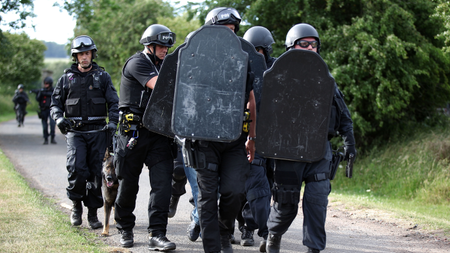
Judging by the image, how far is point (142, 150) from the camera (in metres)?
4.90

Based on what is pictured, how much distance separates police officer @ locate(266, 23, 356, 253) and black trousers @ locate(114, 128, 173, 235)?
1099 mm

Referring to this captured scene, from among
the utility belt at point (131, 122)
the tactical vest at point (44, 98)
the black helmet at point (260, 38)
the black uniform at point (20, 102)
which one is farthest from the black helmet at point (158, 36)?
the black uniform at point (20, 102)

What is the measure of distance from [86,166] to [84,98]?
0.83 m

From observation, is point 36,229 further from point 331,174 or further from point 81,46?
point 331,174

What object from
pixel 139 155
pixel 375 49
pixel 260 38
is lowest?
pixel 139 155

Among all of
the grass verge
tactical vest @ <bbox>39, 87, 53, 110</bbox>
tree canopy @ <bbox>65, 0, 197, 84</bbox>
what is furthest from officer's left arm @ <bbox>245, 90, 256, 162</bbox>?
tree canopy @ <bbox>65, 0, 197, 84</bbox>

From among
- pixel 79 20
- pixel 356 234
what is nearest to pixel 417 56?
pixel 356 234

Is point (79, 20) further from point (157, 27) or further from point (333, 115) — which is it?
point (333, 115)

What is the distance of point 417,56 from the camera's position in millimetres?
11086

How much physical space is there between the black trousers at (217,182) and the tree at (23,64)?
48525 millimetres

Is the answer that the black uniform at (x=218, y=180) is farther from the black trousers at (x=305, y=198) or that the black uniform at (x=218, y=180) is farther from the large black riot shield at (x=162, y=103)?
the large black riot shield at (x=162, y=103)

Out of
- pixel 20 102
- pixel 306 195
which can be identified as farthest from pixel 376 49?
pixel 20 102

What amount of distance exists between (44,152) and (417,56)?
10273mm

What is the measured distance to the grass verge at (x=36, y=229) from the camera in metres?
4.63
